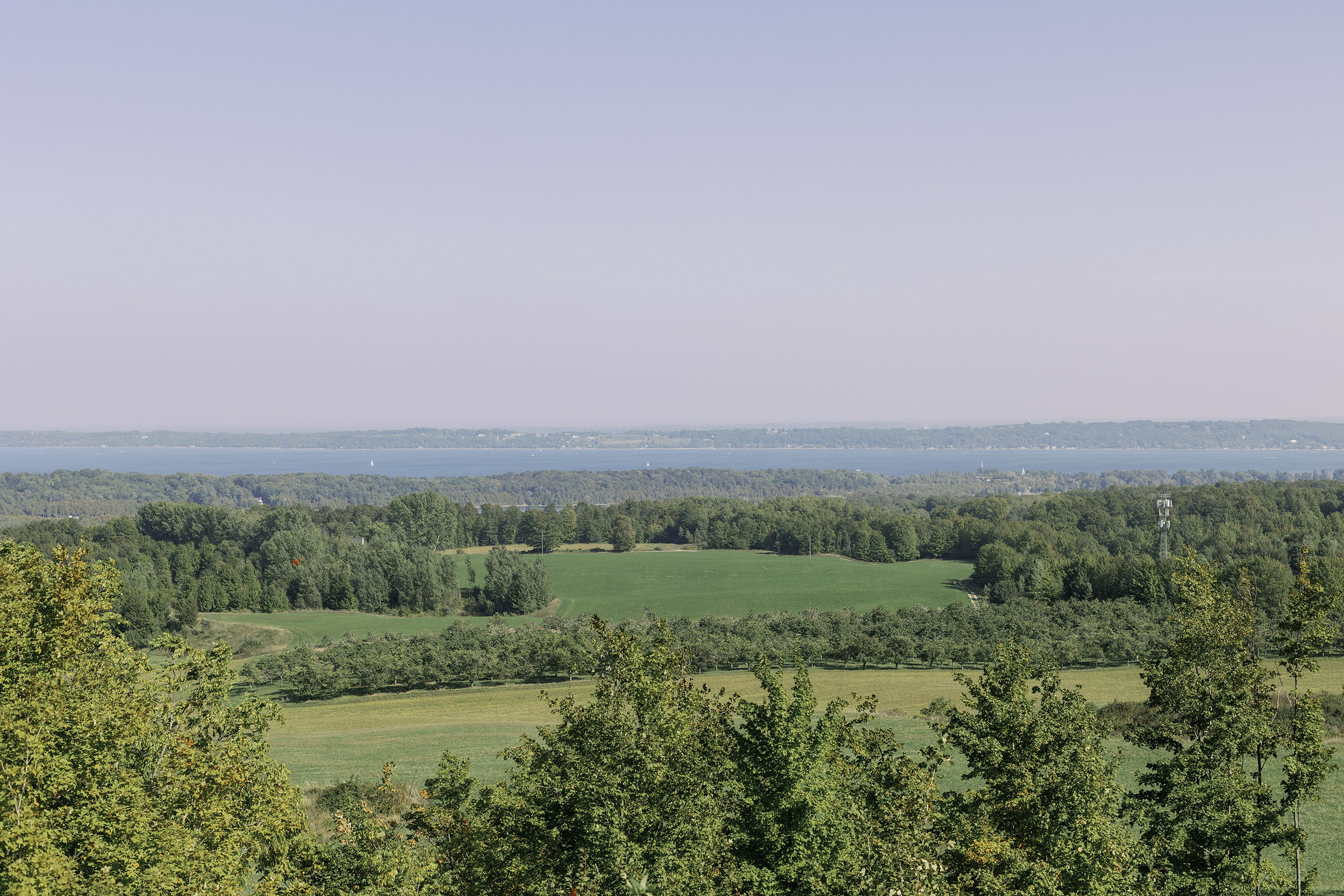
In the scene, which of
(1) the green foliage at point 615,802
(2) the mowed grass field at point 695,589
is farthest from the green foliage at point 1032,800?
(2) the mowed grass field at point 695,589

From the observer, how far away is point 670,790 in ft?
50.2

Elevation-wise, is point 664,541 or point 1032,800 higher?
point 1032,800

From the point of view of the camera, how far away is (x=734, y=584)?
363ft

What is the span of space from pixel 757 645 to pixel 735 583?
51.6 metres

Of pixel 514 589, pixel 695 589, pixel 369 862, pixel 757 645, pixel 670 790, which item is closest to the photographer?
pixel 369 862

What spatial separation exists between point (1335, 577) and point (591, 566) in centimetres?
8297

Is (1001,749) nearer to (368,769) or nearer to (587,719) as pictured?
(587,719)

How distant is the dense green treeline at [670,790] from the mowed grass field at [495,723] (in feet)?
30.2

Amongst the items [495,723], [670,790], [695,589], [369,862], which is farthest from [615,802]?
[695,589]

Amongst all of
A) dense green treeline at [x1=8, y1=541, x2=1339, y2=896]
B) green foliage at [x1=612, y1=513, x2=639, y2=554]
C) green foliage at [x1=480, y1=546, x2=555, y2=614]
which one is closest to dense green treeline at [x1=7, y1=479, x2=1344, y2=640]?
green foliage at [x1=480, y1=546, x2=555, y2=614]

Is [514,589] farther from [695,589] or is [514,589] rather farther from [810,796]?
[810,796]

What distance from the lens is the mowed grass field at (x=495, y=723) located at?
32000mm

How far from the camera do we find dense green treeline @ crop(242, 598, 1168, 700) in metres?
56.0

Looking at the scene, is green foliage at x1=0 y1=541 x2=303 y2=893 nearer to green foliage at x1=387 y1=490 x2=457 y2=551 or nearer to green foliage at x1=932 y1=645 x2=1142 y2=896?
green foliage at x1=932 y1=645 x2=1142 y2=896
